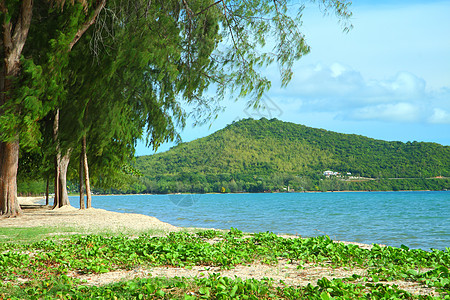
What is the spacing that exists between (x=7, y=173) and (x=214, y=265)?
11.3 meters

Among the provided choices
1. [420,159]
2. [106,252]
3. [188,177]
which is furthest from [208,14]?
[420,159]

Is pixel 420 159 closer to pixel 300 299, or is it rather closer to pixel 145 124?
pixel 145 124

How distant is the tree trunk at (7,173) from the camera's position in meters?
14.6

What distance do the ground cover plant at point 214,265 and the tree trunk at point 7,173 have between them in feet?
23.0

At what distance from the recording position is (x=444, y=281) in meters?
4.91

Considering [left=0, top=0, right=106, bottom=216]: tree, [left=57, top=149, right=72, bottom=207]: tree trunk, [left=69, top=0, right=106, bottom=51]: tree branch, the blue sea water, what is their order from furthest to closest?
1. [left=57, top=149, right=72, bottom=207]: tree trunk
2. the blue sea water
3. [left=69, top=0, right=106, bottom=51]: tree branch
4. [left=0, top=0, right=106, bottom=216]: tree

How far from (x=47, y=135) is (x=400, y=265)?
Result: 55.8 ft

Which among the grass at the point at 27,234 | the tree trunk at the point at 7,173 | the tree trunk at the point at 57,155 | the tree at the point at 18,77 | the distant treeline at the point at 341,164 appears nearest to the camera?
the grass at the point at 27,234

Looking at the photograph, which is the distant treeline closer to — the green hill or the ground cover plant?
the green hill

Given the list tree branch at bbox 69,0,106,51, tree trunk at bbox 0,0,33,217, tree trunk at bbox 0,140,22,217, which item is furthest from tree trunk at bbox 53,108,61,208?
tree branch at bbox 69,0,106,51

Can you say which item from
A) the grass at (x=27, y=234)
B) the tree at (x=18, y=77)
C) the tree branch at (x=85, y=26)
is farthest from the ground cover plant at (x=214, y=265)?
the tree branch at (x=85, y=26)

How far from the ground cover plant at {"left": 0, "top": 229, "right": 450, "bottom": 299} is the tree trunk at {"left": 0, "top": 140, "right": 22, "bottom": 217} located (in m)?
7.02

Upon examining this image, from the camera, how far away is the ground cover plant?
14.8ft

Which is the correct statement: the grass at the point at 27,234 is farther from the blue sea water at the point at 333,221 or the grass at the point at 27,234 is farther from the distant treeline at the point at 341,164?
the distant treeline at the point at 341,164
